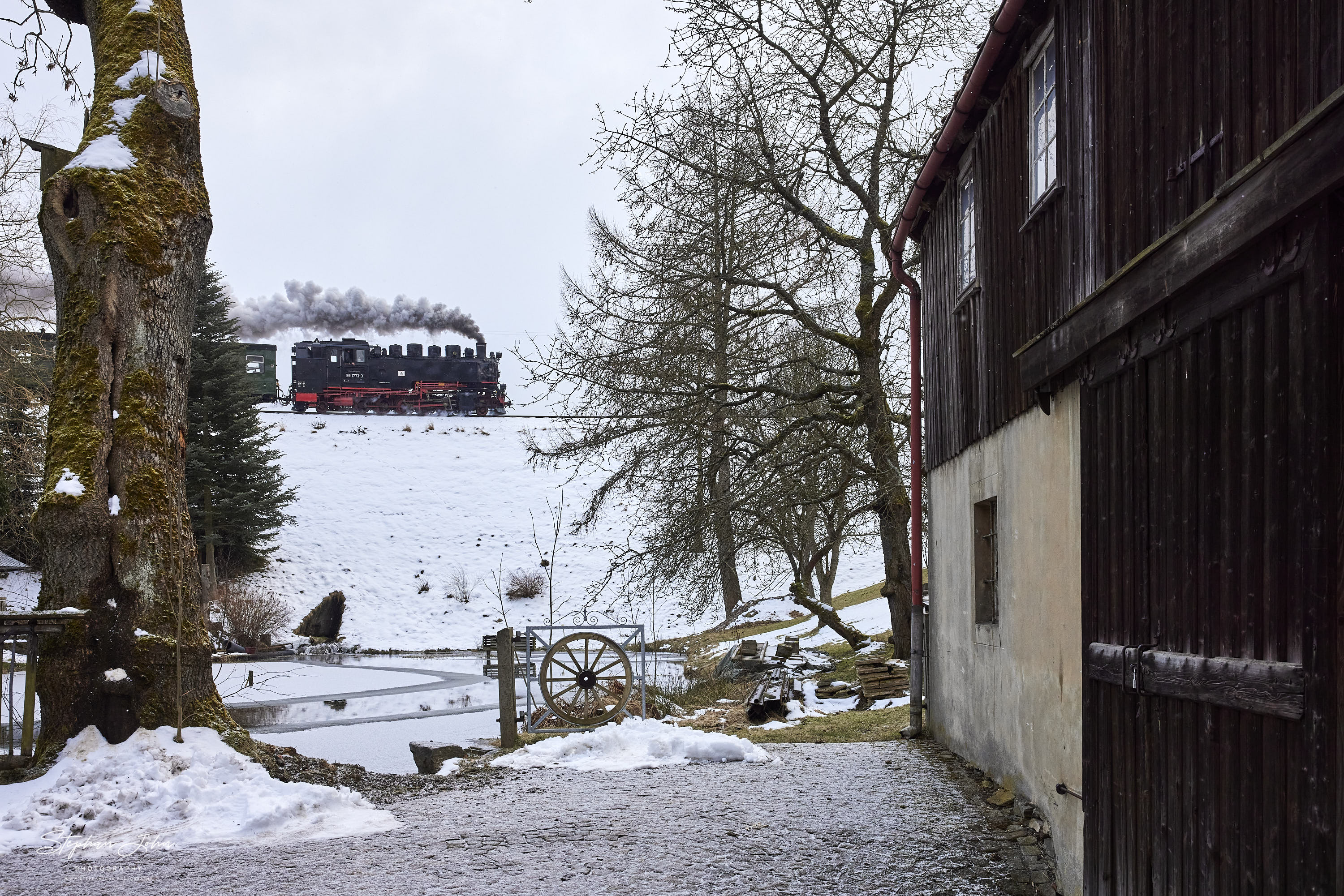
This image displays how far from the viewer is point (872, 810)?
22.8 ft

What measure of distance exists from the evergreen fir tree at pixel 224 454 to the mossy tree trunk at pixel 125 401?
68.0 feet

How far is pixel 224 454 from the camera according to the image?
28.6m

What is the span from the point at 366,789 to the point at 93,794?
75.6 inches

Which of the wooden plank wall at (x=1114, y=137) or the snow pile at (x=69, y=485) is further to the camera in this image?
the snow pile at (x=69, y=485)

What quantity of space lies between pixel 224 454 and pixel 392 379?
19875 mm

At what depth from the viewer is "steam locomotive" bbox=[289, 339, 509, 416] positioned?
47.3 metres

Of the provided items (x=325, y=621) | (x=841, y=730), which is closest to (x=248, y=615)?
(x=325, y=621)

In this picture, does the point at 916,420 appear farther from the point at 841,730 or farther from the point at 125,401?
the point at 125,401

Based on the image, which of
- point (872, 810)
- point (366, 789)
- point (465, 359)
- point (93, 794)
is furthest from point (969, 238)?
point (465, 359)

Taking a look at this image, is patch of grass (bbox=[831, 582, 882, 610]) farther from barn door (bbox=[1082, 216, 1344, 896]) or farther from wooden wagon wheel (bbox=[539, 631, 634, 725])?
barn door (bbox=[1082, 216, 1344, 896])

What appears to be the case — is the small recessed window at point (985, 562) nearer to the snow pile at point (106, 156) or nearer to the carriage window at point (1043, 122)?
the carriage window at point (1043, 122)

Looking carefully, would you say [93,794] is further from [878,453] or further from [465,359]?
[465,359]

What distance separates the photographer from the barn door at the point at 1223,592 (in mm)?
2941

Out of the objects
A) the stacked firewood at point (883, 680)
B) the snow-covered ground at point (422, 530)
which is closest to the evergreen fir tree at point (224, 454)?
the snow-covered ground at point (422, 530)
